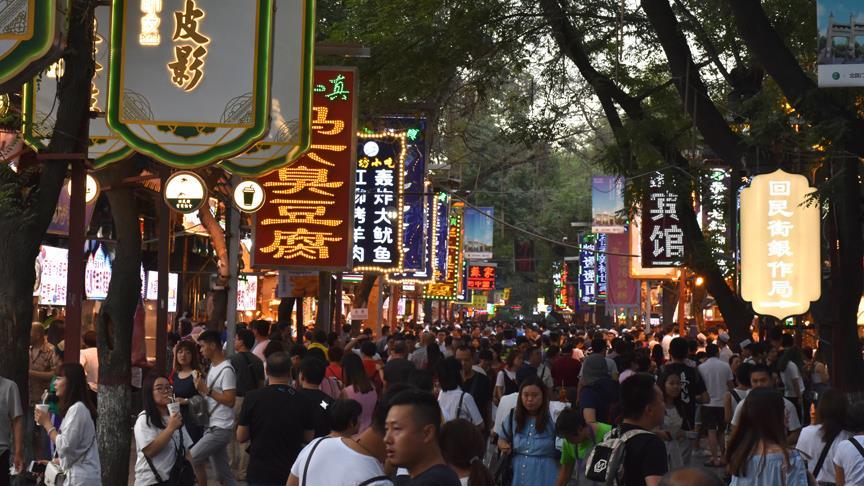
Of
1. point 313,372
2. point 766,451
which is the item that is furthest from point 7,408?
point 766,451

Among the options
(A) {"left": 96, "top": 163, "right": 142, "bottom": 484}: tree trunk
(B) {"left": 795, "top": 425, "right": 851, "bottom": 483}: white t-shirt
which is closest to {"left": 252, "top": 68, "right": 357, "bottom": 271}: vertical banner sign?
(A) {"left": 96, "top": 163, "right": 142, "bottom": 484}: tree trunk

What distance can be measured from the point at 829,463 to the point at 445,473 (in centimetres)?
476

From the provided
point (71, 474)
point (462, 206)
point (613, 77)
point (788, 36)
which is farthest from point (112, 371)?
point (462, 206)

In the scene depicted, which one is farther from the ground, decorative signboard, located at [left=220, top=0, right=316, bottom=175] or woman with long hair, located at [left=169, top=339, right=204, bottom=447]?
decorative signboard, located at [left=220, top=0, right=316, bottom=175]

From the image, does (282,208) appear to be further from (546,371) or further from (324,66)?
A: (546,371)

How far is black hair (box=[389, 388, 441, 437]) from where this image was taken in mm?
5355

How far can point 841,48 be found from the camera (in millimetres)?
9281

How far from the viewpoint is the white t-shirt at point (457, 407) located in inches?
442

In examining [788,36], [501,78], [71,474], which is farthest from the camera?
[501,78]

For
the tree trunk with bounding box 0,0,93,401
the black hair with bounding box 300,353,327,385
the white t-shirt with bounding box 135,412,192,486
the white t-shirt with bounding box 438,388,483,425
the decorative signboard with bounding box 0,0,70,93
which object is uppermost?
the decorative signboard with bounding box 0,0,70,93

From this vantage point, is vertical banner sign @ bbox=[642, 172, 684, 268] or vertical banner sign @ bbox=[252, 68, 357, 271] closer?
vertical banner sign @ bbox=[252, 68, 357, 271]

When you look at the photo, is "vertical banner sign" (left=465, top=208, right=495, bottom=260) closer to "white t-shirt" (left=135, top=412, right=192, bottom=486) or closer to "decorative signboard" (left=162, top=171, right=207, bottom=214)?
"decorative signboard" (left=162, top=171, right=207, bottom=214)

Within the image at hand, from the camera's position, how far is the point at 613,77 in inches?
794

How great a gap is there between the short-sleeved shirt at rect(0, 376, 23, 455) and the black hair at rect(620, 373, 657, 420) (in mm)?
4410
